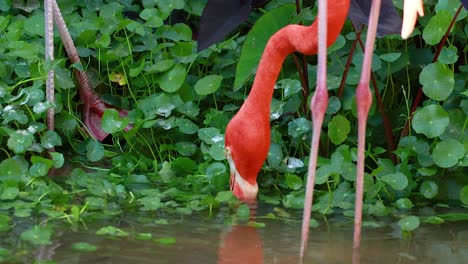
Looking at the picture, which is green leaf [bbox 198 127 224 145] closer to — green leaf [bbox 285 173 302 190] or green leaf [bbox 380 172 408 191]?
green leaf [bbox 285 173 302 190]

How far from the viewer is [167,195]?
305cm

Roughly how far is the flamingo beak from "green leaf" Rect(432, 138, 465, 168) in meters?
0.60

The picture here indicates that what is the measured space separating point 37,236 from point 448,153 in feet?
4.45

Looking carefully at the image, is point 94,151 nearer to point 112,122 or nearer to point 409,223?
point 112,122

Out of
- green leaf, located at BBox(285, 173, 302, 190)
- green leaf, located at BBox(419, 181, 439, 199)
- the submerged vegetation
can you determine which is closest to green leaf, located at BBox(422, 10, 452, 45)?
the submerged vegetation

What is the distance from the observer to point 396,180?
2.95 meters

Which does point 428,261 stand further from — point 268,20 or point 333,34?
point 268,20

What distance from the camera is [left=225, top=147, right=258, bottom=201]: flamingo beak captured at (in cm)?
305

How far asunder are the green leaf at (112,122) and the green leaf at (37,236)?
3.28 feet

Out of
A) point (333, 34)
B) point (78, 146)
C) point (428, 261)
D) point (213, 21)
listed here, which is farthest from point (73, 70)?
point (428, 261)

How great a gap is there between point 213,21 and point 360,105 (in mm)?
917

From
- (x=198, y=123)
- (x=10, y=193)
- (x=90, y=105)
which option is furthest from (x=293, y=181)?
(x=90, y=105)

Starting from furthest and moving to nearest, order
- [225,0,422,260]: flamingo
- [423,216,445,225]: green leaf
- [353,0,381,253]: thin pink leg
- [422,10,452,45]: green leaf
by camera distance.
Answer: [422,10,452,45]: green leaf
[423,216,445,225]: green leaf
[225,0,422,260]: flamingo
[353,0,381,253]: thin pink leg

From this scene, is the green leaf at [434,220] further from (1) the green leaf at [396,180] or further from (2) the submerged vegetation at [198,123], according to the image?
(1) the green leaf at [396,180]
